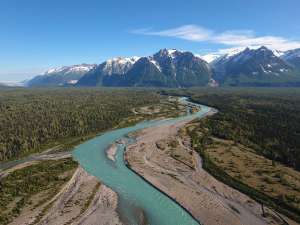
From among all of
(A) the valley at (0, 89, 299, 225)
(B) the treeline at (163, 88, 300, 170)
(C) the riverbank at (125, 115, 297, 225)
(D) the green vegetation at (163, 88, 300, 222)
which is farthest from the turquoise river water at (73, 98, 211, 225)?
(B) the treeline at (163, 88, 300, 170)

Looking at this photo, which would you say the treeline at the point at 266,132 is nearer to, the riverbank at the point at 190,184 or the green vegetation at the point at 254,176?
the green vegetation at the point at 254,176

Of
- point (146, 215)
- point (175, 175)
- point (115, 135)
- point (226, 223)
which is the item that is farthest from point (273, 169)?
→ point (115, 135)

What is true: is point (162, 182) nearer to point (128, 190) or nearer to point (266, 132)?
point (128, 190)

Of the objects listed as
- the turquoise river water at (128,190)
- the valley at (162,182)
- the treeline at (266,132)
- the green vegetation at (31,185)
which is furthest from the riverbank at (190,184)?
the treeline at (266,132)

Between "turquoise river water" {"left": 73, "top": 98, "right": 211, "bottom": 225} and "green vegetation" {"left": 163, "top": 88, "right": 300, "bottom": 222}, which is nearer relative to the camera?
"turquoise river water" {"left": 73, "top": 98, "right": 211, "bottom": 225}

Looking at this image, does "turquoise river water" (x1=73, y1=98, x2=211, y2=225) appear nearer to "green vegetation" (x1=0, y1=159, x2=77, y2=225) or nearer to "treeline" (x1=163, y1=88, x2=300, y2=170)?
"green vegetation" (x1=0, y1=159, x2=77, y2=225)

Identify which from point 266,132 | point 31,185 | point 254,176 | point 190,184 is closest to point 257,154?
point 254,176
